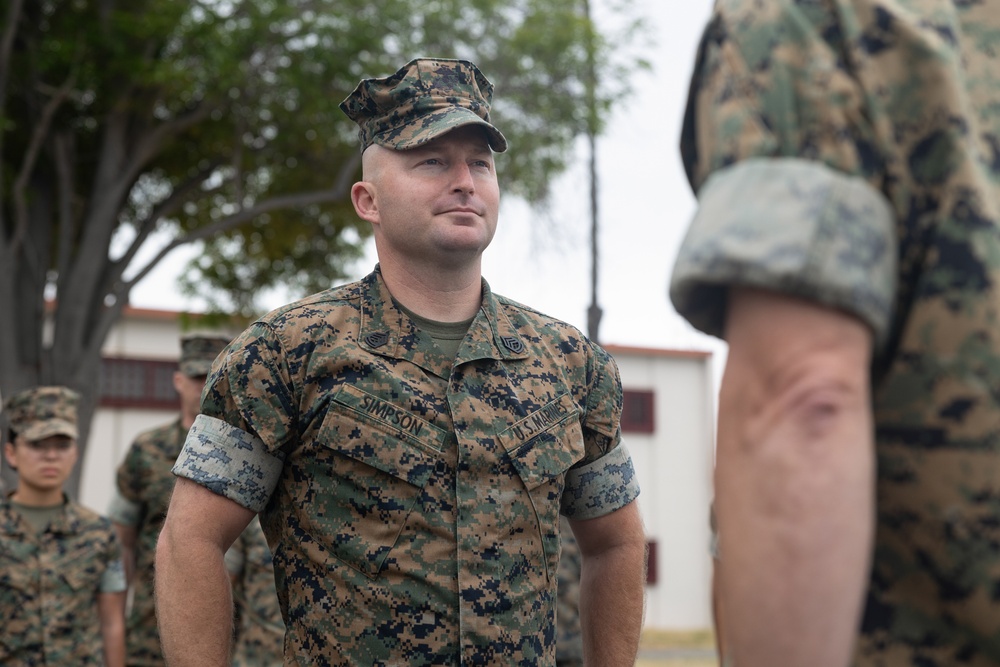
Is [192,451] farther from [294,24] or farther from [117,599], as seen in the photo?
[294,24]

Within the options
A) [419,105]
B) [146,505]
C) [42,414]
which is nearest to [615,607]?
[419,105]

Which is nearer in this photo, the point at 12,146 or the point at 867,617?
the point at 867,617

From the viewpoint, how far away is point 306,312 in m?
3.25

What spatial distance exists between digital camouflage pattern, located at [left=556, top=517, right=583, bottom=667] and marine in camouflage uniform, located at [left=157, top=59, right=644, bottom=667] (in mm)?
5509

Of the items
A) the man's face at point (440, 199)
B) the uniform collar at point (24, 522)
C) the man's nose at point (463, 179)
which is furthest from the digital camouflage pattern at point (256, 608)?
the man's nose at point (463, 179)

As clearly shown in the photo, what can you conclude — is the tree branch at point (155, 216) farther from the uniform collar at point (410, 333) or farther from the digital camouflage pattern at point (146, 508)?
the uniform collar at point (410, 333)

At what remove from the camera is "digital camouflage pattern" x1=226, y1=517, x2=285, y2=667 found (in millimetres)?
6969

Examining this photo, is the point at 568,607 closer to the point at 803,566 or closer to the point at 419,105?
the point at 419,105

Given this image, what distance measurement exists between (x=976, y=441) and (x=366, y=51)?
1413 centimetres

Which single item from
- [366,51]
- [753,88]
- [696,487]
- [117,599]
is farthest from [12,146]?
[696,487]

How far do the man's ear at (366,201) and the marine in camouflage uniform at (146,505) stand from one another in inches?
173

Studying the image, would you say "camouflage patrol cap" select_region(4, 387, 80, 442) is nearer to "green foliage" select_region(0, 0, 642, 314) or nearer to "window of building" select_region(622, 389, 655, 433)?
"green foliage" select_region(0, 0, 642, 314)

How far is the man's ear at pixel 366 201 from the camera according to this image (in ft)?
11.6

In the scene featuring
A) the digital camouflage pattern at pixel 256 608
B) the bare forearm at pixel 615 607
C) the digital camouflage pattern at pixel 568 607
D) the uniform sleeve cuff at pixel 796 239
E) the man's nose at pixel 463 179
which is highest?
the man's nose at pixel 463 179
